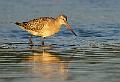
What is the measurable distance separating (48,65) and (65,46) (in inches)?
101

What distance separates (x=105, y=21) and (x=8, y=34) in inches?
144

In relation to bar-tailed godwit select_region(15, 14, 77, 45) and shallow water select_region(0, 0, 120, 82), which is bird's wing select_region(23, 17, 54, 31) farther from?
shallow water select_region(0, 0, 120, 82)

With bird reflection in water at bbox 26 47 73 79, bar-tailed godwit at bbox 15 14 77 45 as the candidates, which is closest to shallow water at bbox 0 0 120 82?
bird reflection in water at bbox 26 47 73 79

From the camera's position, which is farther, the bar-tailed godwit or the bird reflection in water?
Answer: the bar-tailed godwit

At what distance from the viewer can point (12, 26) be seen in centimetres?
1795

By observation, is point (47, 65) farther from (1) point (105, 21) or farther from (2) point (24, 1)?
(2) point (24, 1)

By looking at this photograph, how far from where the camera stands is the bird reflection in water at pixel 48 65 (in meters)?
11.2

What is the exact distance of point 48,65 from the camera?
40.3ft

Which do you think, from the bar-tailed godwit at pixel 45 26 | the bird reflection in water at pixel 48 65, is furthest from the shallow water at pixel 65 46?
the bar-tailed godwit at pixel 45 26

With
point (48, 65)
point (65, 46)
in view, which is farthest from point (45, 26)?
point (48, 65)

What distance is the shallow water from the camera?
37.1ft

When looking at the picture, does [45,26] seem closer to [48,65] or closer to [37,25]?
[37,25]

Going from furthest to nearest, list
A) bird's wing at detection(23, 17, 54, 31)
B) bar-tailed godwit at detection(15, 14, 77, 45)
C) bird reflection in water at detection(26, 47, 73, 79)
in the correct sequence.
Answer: bird's wing at detection(23, 17, 54, 31), bar-tailed godwit at detection(15, 14, 77, 45), bird reflection in water at detection(26, 47, 73, 79)

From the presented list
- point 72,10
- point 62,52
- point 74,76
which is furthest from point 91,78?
point 72,10
